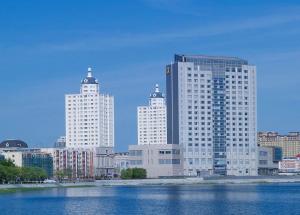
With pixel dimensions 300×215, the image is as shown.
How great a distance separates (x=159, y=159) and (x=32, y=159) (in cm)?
2687

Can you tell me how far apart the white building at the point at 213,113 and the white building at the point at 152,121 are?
152 feet

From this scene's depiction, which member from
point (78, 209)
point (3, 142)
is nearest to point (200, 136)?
point (3, 142)

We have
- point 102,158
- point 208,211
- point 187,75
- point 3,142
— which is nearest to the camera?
point 208,211

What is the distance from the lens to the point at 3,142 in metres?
172

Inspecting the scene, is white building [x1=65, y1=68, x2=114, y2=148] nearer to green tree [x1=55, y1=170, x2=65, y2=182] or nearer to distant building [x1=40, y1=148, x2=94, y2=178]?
distant building [x1=40, y1=148, x2=94, y2=178]

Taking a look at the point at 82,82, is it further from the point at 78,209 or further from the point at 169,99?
the point at 78,209

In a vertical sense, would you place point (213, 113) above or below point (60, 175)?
above

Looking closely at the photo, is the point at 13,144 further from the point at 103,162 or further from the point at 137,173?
the point at 137,173

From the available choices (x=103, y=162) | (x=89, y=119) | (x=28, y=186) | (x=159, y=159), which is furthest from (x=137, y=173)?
(x=89, y=119)

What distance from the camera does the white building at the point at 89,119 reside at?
548 feet

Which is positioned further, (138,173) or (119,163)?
(119,163)

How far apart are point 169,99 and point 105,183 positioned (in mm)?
19838

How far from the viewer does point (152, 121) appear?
185000 millimetres

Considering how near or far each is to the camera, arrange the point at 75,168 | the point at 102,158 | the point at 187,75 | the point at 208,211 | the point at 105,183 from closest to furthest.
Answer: the point at 208,211 → the point at 105,183 → the point at 187,75 → the point at 75,168 → the point at 102,158
